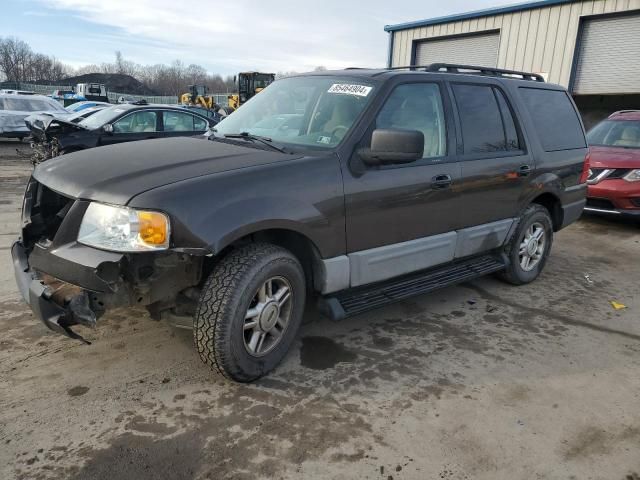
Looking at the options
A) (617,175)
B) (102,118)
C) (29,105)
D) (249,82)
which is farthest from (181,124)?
(249,82)

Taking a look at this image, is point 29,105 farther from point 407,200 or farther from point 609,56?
point 609,56

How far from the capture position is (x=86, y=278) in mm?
2438

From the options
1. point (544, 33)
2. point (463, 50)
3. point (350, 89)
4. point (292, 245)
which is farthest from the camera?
point (463, 50)

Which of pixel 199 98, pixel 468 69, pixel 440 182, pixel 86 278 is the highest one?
pixel 199 98

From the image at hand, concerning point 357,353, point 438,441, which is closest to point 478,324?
point 357,353

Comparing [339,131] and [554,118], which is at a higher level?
[554,118]

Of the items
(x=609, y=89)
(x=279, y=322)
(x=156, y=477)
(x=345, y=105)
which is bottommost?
(x=156, y=477)

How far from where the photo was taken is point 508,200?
4418 millimetres

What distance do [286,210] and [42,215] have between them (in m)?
1.56

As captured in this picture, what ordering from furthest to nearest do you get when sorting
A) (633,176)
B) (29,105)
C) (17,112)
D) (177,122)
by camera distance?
(29,105) → (17,112) → (177,122) → (633,176)

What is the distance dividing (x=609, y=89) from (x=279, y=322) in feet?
47.6

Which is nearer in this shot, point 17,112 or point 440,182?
point 440,182

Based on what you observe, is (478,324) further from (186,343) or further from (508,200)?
(186,343)

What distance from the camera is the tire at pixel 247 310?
2.71 metres
